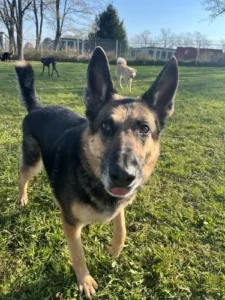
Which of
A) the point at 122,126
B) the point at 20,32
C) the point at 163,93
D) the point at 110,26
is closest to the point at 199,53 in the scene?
the point at 110,26

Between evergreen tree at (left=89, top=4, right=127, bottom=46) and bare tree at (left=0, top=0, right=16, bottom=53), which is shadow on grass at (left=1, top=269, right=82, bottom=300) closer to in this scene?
bare tree at (left=0, top=0, right=16, bottom=53)

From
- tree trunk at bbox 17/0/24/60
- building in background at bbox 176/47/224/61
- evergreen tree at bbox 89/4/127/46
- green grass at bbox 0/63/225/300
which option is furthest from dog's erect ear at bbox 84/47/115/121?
evergreen tree at bbox 89/4/127/46

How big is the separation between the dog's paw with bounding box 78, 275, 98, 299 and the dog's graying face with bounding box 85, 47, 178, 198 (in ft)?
3.17

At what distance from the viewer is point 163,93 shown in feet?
9.55

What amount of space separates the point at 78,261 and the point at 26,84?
2546 millimetres

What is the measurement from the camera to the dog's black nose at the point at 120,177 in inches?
81.4

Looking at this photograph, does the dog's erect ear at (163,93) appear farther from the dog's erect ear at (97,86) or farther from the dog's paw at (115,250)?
the dog's paw at (115,250)

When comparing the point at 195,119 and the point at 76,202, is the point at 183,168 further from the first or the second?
the point at 195,119

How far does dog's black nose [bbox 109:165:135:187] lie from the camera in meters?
2.07

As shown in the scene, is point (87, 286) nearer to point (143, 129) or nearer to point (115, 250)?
point (115, 250)

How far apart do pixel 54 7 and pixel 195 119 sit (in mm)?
37863

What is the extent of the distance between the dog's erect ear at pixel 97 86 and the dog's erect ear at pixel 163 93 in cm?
42

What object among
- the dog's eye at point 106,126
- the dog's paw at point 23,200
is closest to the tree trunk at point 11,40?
the dog's paw at point 23,200

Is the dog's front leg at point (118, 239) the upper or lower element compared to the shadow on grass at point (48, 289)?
upper
